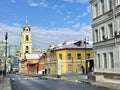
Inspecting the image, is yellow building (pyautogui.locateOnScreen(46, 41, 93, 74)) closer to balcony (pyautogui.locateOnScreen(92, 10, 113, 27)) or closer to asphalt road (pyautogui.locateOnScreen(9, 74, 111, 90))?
balcony (pyautogui.locateOnScreen(92, 10, 113, 27))

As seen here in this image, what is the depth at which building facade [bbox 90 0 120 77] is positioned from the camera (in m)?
34.2

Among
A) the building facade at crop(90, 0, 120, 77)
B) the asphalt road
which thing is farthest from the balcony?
the asphalt road

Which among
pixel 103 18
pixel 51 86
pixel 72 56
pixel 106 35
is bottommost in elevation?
pixel 51 86

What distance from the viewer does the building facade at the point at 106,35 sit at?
112ft

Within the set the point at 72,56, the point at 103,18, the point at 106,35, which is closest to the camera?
the point at 106,35

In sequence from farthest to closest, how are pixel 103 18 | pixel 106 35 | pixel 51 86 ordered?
pixel 103 18, pixel 106 35, pixel 51 86

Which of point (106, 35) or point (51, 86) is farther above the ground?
point (106, 35)

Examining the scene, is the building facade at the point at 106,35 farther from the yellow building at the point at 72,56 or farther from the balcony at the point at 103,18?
the yellow building at the point at 72,56

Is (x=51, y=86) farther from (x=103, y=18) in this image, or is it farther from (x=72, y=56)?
(x=72, y=56)

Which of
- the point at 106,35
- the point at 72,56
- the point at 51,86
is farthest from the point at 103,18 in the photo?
the point at 72,56

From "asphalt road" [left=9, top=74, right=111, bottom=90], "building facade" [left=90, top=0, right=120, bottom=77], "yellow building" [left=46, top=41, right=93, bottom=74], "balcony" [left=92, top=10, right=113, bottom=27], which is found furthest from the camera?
"yellow building" [left=46, top=41, right=93, bottom=74]

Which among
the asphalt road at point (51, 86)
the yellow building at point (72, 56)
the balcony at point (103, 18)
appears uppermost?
the balcony at point (103, 18)

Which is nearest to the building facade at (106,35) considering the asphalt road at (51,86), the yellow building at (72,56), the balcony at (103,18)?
the balcony at (103,18)

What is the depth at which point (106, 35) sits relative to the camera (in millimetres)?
37375
